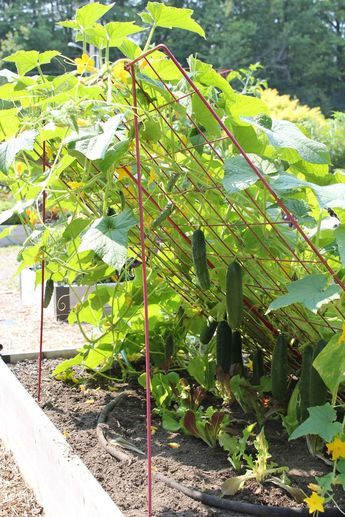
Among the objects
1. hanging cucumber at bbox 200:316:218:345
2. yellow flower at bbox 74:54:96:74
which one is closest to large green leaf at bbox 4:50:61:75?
yellow flower at bbox 74:54:96:74

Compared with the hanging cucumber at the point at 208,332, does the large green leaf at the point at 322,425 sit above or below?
above

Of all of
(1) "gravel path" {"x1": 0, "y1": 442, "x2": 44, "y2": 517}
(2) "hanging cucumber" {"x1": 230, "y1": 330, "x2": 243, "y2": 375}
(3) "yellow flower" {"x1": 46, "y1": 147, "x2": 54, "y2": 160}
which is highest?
(3) "yellow flower" {"x1": 46, "y1": 147, "x2": 54, "y2": 160}

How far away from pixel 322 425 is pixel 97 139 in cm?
90

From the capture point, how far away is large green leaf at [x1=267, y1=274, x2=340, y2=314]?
1565 millimetres

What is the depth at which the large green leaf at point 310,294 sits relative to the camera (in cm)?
157

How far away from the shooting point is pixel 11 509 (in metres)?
2.40

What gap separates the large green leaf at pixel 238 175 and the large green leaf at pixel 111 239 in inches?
11.0

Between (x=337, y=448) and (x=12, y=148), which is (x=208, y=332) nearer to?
(x=337, y=448)

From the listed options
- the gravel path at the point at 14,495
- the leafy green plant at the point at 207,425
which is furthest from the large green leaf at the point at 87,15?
the gravel path at the point at 14,495

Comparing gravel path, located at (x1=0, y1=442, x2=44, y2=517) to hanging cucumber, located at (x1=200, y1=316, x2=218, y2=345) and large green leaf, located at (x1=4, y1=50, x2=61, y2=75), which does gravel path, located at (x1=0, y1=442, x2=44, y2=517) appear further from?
large green leaf, located at (x1=4, y1=50, x2=61, y2=75)

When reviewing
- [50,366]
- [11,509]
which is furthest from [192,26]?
[50,366]

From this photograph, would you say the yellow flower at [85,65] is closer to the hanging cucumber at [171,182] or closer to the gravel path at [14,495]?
the hanging cucumber at [171,182]

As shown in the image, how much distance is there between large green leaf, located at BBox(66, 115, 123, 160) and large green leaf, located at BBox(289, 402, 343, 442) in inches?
32.0

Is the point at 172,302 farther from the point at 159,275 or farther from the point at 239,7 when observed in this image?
the point at 239,7
